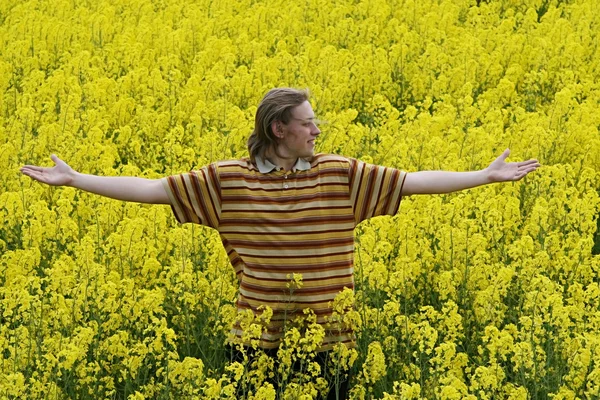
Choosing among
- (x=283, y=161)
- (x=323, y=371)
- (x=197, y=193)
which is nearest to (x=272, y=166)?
(x=283, y=161)

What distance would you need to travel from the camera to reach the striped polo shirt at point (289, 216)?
18.4 ft

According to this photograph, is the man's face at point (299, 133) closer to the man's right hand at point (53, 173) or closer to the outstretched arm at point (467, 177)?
the outstretched arm at point (467, 177)

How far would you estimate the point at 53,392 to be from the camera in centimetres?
→ 560

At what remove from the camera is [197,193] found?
18.7 ft

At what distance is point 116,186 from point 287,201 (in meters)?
0.73

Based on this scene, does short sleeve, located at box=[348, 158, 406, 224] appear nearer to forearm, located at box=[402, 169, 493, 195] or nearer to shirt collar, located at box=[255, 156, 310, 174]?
forearm, located at box=[402, 169, 493, 195]

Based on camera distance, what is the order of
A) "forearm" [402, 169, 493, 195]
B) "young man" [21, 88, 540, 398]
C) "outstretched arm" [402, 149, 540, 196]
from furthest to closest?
"young man" [21, 88, 540, 398], "forearm" [402, 169, 493, 195], "outstretched arm" [402, 149, 540, 196]

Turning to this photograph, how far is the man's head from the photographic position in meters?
5.62

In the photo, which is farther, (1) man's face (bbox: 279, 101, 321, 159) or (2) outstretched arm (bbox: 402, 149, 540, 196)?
(1) man's face (bbox: 279, 101, 321, 159)

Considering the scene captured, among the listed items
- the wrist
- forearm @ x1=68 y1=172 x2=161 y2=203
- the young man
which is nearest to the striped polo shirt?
the young man

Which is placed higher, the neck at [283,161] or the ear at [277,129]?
the ear at [277,129]

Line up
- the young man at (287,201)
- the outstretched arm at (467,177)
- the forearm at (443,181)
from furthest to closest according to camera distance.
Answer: the young man at (287,201) → the forearm at (443,181) → the outstretched arm at (467,177)

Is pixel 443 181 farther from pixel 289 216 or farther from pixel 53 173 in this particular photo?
pixel 53 173

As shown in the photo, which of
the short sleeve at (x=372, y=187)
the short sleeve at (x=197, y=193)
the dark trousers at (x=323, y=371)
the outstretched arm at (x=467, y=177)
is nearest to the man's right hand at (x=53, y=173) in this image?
the short sleeve at (x=197, y=193)
